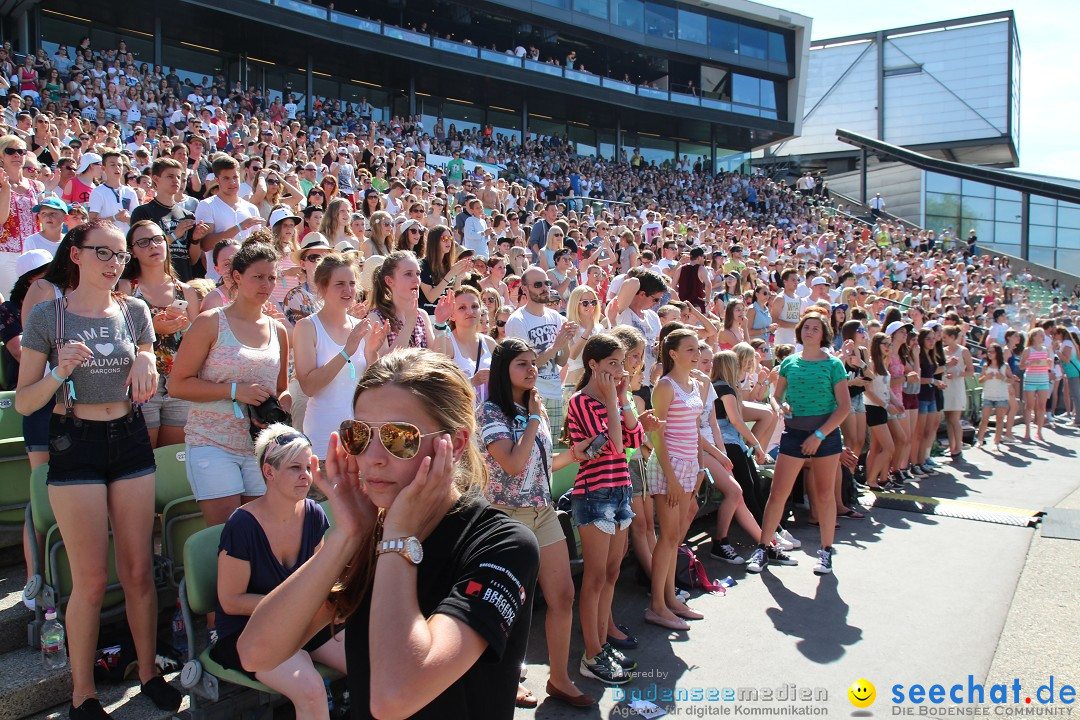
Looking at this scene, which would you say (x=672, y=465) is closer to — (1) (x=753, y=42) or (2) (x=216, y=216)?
(2) (x=216, y=216)

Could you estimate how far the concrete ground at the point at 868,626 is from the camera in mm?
3945

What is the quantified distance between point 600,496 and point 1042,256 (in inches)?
1610

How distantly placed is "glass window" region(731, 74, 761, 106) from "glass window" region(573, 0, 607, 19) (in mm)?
8917

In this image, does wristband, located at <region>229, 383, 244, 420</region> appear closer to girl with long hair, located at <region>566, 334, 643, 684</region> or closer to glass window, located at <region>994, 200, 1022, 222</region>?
girl with long hair, located at <region>566, 334, 643, 684</region>

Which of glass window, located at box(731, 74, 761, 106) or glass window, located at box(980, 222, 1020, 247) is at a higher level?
glass window, located at box(731, 74, 761, 106)

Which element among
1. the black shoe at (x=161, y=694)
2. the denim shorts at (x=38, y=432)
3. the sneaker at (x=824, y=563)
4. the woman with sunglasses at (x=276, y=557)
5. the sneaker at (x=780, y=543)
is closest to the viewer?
the woman with sunglasses at (x=276, y=557)

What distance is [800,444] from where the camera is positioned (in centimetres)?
594

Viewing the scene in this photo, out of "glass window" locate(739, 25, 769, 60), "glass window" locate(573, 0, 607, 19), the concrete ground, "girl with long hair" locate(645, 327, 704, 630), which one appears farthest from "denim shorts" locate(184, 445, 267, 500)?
"glass window" locate(739, 25, 769, 60)

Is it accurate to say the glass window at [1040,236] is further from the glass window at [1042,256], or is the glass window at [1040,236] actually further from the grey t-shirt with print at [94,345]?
the grey t-shirt with print at [94,345]

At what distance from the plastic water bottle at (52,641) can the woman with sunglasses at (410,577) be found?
2.48 metres

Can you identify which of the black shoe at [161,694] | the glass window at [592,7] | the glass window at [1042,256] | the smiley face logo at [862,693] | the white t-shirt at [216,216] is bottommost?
the smiley face logo at [862,693]

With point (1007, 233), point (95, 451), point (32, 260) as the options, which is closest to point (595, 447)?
point (95, 451)

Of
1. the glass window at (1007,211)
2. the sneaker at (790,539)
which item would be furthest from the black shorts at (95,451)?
the glass window at (1007,211)

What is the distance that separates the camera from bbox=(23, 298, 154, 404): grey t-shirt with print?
3.12m
